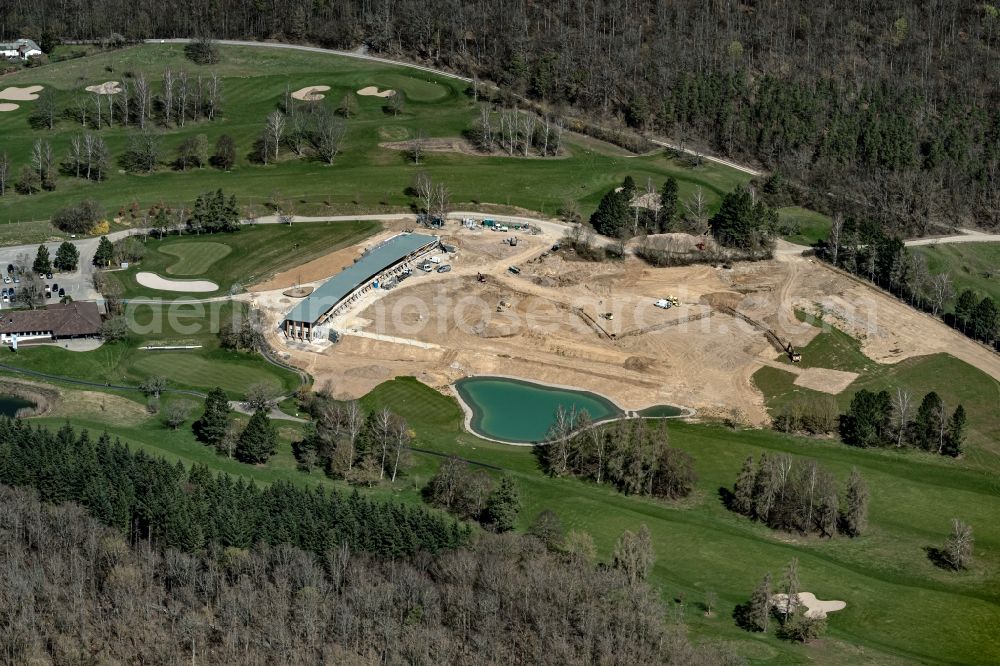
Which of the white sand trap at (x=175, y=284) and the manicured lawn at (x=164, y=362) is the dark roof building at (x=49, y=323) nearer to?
the manicured lawn at (x=164, y=362)

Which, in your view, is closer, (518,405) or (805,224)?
(518,405)

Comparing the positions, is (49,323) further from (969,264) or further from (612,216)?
(969,264)

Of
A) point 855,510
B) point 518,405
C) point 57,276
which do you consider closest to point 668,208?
point 518,405

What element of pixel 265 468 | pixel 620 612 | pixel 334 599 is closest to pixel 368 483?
pixel 265 468

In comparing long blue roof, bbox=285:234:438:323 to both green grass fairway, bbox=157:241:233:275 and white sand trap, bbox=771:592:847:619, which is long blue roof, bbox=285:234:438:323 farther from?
white sand trap, bbox=771:592:847:619

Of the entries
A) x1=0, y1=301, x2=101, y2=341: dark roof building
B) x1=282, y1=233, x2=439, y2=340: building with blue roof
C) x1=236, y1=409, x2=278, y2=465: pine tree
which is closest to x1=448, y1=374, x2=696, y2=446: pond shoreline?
x1=282, y1=233, x2=439, y2=340: building with blue roof

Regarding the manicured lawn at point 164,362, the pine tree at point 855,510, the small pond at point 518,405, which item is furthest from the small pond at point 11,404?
the pine tree at point 855,510
